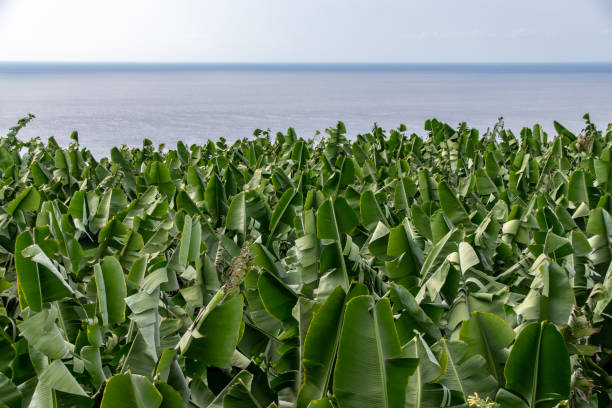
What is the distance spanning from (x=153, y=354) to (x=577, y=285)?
168 cm

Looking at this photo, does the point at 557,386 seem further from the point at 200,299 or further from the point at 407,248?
the point at 200,299

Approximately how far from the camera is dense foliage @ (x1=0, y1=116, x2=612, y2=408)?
53.6 inches

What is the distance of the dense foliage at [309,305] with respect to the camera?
1.36 meters

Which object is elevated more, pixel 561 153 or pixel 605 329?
pixel 561 153

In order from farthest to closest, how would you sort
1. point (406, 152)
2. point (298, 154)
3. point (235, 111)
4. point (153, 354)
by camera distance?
point (235, 111), point (406, 152), point (298, 154), point (153, 354)

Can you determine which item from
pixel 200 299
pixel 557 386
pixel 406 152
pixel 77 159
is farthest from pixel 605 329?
pixel 77 159

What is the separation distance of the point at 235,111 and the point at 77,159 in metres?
15.6

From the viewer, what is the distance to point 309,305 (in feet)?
5.53

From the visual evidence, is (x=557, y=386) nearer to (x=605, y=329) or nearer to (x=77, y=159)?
(x=605, y=329)

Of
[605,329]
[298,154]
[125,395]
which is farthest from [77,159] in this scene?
[605,329]

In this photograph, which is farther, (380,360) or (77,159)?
(77,159)

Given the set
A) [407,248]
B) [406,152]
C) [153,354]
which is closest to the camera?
[153,354]

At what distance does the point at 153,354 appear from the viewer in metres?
1.54

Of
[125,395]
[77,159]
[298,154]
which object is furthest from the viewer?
[298,154]
